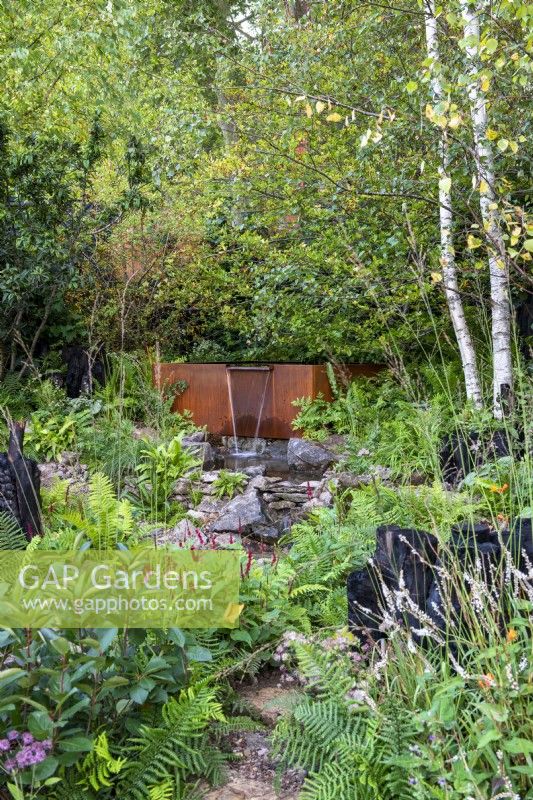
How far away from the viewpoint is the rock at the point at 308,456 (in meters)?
6.38

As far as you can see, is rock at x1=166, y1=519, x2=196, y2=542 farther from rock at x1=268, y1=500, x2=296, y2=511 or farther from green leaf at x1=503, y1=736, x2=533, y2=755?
green leaf at x1=503, y1=736, x2=533, y2=755

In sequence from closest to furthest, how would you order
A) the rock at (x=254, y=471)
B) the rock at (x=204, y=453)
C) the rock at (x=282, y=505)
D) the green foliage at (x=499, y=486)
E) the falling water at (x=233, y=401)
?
1. the green foliage at (x=499, y=486)
2. the rock at (x=282, y=505)
3. the rock at (x=254, y=471)
4. the rock at (x=204, y=453)
5. the falling water at (x=233, y=401)

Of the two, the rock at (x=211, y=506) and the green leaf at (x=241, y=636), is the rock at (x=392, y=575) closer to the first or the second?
the green leaf at (x=241, y=636)

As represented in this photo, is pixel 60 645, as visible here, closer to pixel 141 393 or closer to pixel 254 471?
pixel 254 471

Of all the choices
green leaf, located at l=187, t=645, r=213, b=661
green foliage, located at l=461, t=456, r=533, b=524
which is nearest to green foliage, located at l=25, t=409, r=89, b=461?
green foliage, located at l=461, t=456, r=533, b=524

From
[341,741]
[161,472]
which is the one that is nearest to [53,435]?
[161,472]

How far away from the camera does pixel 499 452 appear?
399cm

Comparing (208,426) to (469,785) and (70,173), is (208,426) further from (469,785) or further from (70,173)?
(469,785)

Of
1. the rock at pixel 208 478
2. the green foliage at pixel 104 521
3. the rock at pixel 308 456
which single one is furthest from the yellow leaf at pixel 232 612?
the rock at pixel 308 456

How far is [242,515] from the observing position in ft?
14.2

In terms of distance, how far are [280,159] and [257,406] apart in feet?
9.20

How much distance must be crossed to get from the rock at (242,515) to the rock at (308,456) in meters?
1.82

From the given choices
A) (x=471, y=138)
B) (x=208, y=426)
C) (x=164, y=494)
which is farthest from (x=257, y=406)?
(x=471, y=138)

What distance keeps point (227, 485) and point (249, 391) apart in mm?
2765
